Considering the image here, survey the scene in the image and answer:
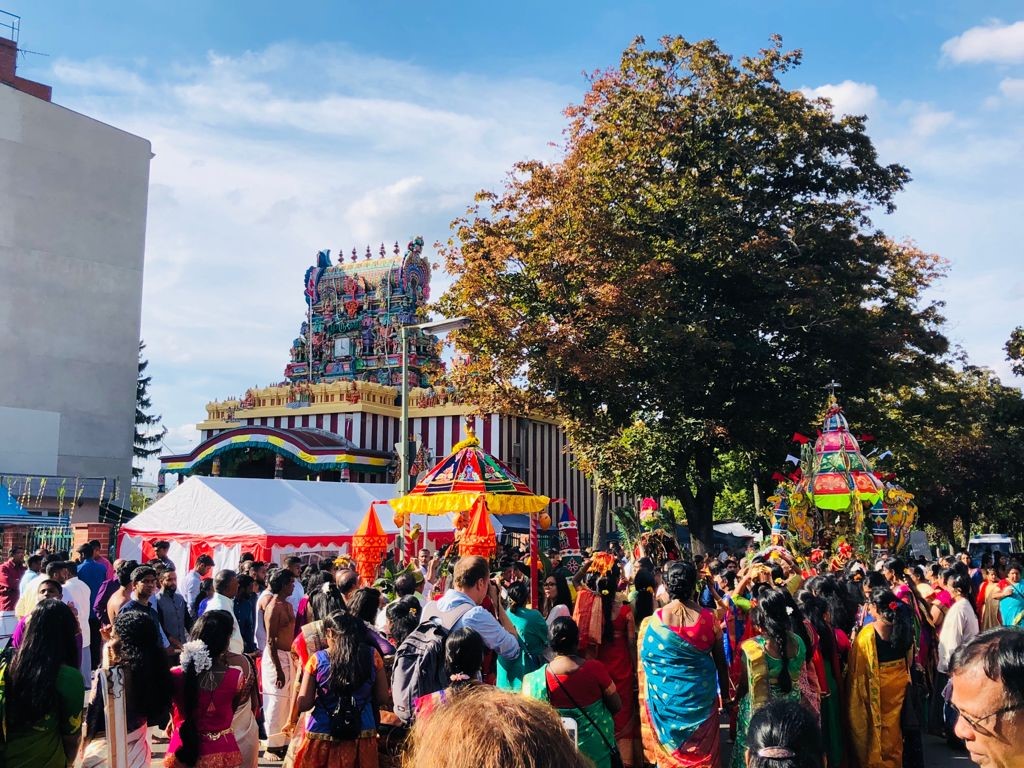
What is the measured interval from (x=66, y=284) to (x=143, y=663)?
113 feet

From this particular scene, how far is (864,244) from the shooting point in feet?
75.3

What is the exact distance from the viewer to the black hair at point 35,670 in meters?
4.41

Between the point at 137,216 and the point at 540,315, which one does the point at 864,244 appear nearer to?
the point at 540,315

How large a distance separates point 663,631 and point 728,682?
2.18ft

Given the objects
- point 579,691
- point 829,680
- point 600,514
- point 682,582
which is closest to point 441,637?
point 579,691

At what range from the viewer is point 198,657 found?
194 inches

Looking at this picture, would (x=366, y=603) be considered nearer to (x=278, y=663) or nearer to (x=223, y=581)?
(x=278, y=663)

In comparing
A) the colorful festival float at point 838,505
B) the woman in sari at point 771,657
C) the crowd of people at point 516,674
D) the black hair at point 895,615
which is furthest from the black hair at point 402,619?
the colorful festival float at point 838,505

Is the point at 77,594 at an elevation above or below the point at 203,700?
above

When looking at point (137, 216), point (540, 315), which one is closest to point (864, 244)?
point (540, 315)

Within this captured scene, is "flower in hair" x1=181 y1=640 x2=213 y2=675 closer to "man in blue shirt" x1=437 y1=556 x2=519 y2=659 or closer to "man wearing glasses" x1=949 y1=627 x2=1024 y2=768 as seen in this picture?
"man in blue shirt" x1=437 y1=556 x2=519 y2=659

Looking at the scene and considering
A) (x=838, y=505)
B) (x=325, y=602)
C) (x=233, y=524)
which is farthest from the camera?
(x=838, y=505)

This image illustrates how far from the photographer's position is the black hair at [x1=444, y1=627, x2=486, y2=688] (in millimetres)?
4613

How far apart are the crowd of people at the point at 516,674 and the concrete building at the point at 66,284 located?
Result: 2688 centimetres
